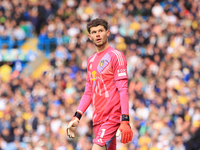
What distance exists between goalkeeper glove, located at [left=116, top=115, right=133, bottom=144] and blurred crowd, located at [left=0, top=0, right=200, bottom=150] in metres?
5.40

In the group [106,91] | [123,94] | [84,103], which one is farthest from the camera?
[84,103]

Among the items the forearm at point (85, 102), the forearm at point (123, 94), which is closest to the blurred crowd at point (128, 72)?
the forearm at point (85, 102)

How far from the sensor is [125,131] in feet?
9.89

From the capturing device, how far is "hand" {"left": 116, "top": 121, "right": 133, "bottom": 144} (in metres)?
A: 3.00

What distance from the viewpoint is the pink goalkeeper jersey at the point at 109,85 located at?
3.27 m

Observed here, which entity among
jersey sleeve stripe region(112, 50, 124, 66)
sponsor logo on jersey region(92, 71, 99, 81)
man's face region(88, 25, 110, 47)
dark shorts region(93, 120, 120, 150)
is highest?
man's face region(88, 25, 110, 47)

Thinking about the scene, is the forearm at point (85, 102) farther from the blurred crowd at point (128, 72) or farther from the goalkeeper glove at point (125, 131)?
the blurred crowd at point (128, 72)

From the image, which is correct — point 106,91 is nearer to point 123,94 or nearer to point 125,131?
point 123,94

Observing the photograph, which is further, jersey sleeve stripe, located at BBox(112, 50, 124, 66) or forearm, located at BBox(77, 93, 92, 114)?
forearm, located at BBox(77, 93, 92, 114)

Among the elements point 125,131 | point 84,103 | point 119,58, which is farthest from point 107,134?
point 119,58

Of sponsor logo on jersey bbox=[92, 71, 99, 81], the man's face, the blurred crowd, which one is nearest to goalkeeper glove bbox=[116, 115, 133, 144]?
sponsor logo on jersey bbox=[92, 71, 99, 81]

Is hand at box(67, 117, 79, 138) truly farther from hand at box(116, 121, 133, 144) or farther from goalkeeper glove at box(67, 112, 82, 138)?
hand at box(116, 121, 133, 144)

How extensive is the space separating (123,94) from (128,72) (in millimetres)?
7244

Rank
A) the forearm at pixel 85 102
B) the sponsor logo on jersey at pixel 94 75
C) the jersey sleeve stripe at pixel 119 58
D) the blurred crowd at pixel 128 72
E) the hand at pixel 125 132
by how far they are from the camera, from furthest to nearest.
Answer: the blurred crowd at pixel 128 72 → the forearm at pixel 85 102 → the sponsor logo on jersey at pixel 94 75 → the jersey sleeve stripe at pixel 119 58 → the hand at pixel 125 132
